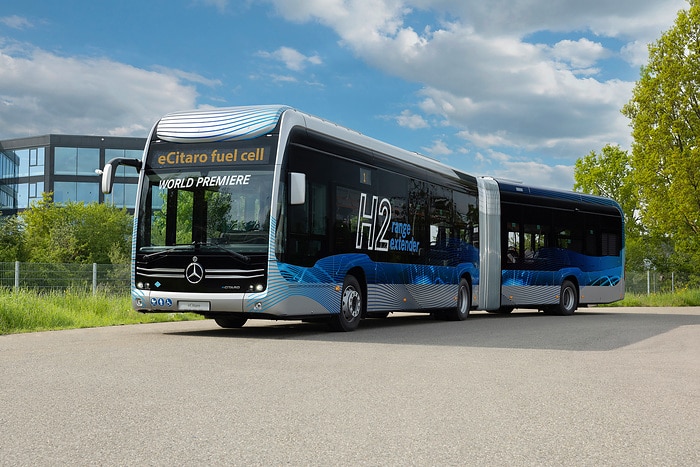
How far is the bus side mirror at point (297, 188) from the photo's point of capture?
13.1m

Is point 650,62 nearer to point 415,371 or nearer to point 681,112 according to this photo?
point 681,112

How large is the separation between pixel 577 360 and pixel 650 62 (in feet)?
95.8

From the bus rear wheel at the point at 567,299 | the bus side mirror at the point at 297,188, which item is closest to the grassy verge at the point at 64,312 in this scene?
the bus side mirror at the point at 297,188

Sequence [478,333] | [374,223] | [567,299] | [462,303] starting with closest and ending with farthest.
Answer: [478,333] → [374,223] → [462,303] → [567,299]

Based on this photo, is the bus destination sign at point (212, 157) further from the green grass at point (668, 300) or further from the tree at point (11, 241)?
the tree at point (11, 241)

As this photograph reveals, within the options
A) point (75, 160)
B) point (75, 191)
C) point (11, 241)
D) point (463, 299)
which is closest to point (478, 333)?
point (463, 299)

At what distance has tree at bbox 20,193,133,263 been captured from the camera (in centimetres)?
5369

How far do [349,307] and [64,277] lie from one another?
9.34 m

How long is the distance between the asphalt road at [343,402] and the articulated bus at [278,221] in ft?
2.88

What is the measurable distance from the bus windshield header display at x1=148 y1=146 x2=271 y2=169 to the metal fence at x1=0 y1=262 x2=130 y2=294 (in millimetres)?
7417

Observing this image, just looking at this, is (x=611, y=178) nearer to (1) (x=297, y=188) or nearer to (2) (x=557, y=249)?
(2) (x=557, y=249)

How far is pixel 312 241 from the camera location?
45.7 ft

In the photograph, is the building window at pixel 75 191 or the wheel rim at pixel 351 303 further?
the building window at pixel 75 191

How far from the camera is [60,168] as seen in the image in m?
79.4
